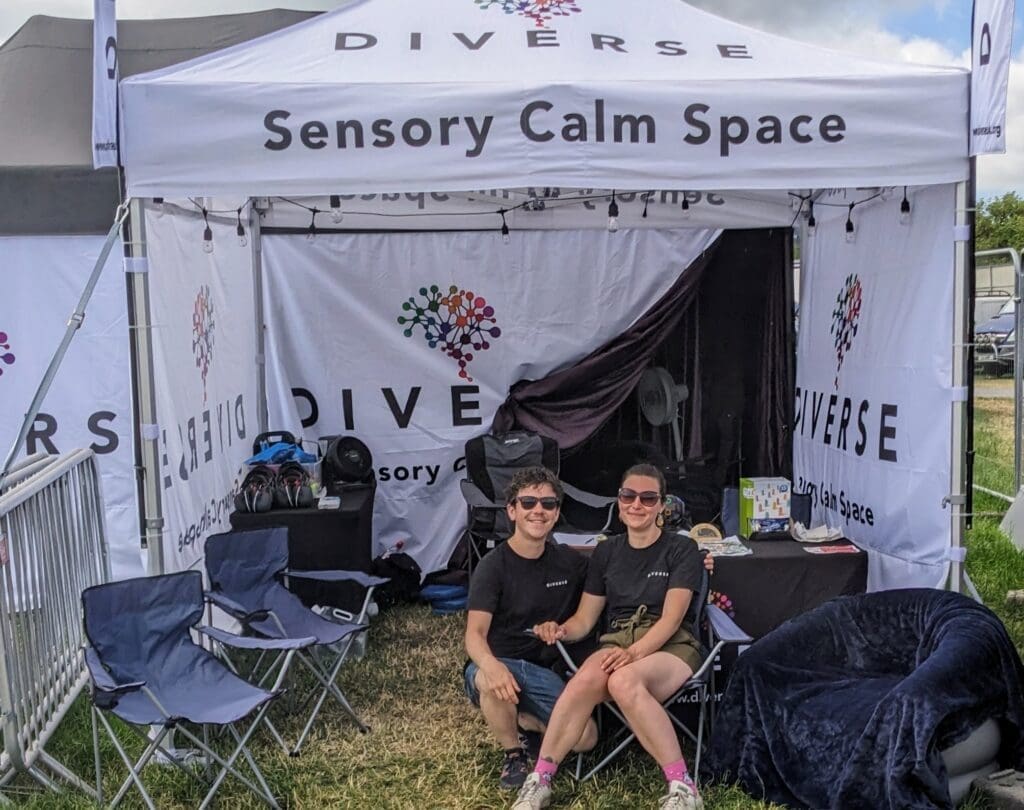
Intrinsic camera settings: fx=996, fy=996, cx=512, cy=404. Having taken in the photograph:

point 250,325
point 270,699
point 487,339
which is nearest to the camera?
A: point 270,699

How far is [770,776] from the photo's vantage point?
9.15 feet

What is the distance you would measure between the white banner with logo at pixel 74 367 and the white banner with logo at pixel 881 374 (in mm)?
3234

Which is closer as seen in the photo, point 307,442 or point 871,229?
point 871,229

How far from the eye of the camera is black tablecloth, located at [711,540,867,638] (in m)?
3.63

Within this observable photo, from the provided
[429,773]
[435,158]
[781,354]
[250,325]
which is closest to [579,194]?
[781,354]

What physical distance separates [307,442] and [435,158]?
2516 mm

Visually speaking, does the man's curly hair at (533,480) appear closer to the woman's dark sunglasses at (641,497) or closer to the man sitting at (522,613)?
the man sitting at (522,613)

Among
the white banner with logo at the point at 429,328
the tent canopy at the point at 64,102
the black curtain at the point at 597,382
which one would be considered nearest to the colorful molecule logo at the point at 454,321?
the white banner with logo at the point at 429,328

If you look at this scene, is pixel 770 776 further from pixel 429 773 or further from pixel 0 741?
pixel 0 741

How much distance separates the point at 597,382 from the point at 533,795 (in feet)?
10.1

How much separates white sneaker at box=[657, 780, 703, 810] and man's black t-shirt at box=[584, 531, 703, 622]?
0.54 m

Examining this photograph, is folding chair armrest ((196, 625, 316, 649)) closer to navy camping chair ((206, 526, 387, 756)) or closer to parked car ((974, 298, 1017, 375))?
navy camping chair ((206, 526, 387, 756))

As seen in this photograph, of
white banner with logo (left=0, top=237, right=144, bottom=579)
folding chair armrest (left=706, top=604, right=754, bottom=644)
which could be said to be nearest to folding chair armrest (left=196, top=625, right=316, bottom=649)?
folding chair armrest (left=706, top=604, right=754, bottom=644)

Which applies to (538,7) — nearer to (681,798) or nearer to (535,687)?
(535,687)
